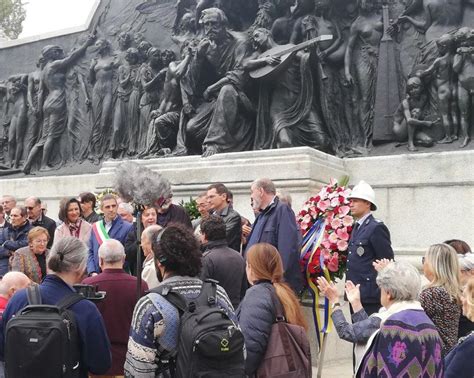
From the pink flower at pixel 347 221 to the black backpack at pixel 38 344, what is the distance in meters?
3.56

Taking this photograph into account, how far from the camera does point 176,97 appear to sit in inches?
482

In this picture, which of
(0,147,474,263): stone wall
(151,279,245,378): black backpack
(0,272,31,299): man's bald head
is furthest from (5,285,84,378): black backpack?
(0,147,474,263): stone wall

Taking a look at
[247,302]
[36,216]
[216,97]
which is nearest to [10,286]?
[247,302]

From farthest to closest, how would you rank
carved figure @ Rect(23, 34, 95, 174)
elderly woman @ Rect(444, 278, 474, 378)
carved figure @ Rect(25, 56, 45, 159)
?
carved figure @ Rect(25, 56, 45, 159)
carved figure @ Rect(23, 34, 95, 174)
elderly woman @ Rect(444, 278, 474, 378)

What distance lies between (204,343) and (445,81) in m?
7.58

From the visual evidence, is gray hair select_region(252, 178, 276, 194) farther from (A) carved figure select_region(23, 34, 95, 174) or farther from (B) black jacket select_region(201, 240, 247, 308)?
(A) carved figure select_region(23, 34, 95, 174)

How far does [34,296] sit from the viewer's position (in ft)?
12.0

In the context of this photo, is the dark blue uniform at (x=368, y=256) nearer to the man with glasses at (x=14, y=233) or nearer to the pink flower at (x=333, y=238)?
the pink flower at (x=333, y=238)

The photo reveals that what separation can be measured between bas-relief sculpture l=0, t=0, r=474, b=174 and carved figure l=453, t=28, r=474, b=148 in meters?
0.01

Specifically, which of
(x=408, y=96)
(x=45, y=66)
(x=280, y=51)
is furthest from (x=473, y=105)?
(x=45, y=66)

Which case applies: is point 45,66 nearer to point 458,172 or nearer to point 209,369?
point 458,172

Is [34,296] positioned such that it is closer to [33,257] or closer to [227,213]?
[33,257]

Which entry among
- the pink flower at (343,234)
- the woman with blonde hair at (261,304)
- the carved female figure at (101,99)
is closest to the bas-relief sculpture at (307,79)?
the carved female figure at (101,99)

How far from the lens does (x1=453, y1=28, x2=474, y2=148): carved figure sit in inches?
376
